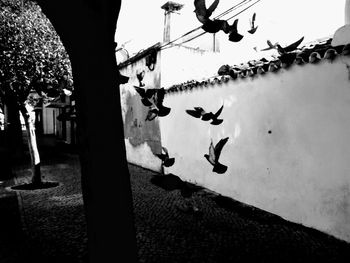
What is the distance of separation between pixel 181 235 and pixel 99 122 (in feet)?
12.6

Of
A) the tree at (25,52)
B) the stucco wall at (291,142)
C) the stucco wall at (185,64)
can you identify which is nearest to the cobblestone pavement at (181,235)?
the stucco wall at (291,142)

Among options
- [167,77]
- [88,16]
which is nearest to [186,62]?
[167,77]

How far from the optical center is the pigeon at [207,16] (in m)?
1.79

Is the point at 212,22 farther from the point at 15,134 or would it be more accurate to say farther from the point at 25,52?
the point at 15,134

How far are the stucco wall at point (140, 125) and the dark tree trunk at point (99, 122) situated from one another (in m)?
8.85

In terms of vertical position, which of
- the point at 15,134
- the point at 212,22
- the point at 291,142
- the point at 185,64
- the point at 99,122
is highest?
the point at 185,64

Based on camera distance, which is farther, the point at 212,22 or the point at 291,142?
the point at 291,142

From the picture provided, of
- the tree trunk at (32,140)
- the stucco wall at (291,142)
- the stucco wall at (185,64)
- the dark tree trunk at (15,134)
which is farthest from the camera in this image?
the dark tree trunk at (15,134)

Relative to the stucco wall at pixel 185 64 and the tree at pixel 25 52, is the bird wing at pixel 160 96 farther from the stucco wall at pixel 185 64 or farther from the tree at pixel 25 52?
the stucco wall at pixel 185 64

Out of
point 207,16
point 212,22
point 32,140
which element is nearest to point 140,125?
point 32,140

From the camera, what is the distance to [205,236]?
5477mm

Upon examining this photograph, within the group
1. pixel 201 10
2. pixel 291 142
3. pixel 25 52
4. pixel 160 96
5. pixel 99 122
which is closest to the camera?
pixel 201 10

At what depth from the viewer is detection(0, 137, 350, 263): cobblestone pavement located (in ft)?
15.3

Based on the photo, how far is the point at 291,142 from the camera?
20.3 feet
